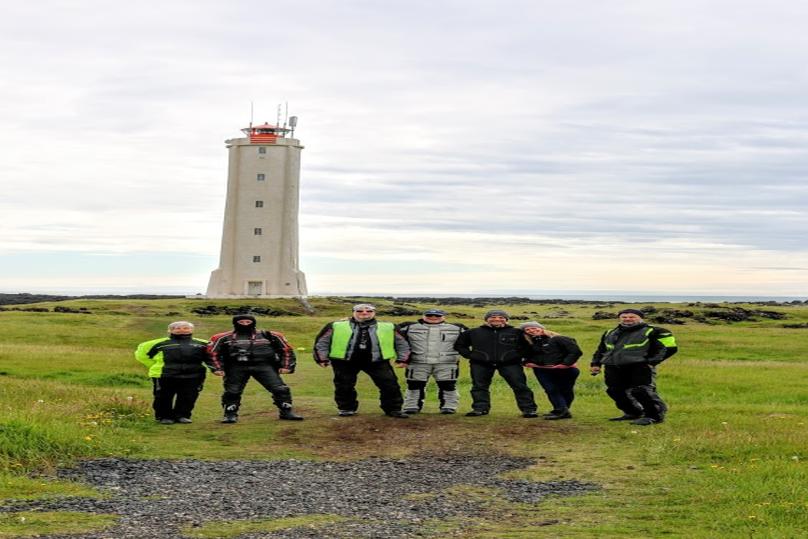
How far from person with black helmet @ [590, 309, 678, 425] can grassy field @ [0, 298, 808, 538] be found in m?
0.61

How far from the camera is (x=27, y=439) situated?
15.1 metres

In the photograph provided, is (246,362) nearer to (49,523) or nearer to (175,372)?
(175,372)

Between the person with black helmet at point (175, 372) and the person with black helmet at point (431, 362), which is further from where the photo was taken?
the person with black helmet at point (431, 362)

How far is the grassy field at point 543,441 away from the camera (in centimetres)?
1170

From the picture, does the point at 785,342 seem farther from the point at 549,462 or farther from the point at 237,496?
the point at 237,496

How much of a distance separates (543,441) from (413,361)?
3834 mm

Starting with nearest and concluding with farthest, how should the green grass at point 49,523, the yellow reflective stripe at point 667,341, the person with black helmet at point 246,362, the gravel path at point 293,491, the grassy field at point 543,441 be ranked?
1. the green grass at point 49,523
2. the gravel path at point 293,491
3. the grassy field at point 543,441
4. the yellow reflective stripe at point 667,341
5. the person with black helmet at point 246,362

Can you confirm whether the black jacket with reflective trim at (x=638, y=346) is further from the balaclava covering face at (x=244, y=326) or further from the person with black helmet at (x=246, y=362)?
the balaclava covering face at (x=244, y=326)

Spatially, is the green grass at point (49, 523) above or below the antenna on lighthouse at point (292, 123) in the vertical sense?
below

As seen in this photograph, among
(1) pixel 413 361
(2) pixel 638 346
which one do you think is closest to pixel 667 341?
(2) pixel 638 346

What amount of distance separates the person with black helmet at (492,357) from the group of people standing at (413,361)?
19 millimetres

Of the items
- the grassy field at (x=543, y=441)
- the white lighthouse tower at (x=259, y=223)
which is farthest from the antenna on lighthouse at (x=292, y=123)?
the grassy field at (x=543, y=441)

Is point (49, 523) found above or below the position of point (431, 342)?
below

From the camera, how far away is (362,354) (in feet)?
67.3
